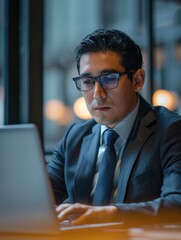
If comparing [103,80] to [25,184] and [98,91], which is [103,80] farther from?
[25,184]

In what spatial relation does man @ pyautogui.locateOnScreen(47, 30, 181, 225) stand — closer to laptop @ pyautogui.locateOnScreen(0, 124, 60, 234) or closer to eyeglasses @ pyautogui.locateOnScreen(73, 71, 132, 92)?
eyeglasses @ pyautogui.locateOnScreen(73, 71, 132, 92)

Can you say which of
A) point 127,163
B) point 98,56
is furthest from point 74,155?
point 98,56

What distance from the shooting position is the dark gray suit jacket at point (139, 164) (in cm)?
175

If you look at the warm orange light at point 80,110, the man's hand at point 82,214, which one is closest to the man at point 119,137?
the man's hand at point 82,214

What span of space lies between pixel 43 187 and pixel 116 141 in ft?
2.99

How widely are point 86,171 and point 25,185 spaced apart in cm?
90

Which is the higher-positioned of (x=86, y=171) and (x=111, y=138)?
(x=111, y=138)

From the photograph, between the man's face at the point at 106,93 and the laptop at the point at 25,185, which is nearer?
the laptop at the point at 25,185

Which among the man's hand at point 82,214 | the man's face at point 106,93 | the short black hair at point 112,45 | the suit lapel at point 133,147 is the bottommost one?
the man's hand at point 82,214

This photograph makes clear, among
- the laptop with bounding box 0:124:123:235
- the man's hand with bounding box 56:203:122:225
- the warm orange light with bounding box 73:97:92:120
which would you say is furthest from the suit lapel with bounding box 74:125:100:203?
the warm orange light with bounding box 73:97:92:120

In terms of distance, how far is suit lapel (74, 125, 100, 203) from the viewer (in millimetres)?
2062

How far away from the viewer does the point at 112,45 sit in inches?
80.1

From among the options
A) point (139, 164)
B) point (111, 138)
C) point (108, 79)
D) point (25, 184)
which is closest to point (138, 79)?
point (108, 79)

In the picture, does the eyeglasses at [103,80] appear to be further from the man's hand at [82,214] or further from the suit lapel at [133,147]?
the man's hand at [82,214]
